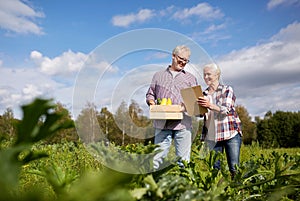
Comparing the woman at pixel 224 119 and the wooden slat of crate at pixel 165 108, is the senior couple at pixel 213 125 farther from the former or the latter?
the wooden slat of crate at pixel 165 108

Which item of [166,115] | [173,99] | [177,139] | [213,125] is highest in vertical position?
[173,99]

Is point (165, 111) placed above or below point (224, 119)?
above

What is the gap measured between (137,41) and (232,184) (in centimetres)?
76

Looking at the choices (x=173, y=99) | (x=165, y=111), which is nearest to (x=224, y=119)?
(x=173, y=99)

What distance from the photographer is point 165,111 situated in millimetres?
4207

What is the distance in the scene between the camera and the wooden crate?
13.3 feet

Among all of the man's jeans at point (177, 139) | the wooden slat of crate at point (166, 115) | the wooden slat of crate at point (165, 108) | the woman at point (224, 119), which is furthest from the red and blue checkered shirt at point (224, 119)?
the wooden slat of crate at point (165, 108)

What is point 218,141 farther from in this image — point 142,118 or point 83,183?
point 83,183

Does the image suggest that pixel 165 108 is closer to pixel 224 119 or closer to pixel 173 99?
pixel 173 99

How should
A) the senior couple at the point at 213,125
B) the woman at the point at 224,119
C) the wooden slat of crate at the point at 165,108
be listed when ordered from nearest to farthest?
the wooden slat of crate at the point at 165,108 → the senior couple at the point at 213,125 → the woman at the point at 224,119

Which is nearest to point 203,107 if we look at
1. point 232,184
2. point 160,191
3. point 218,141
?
point 218,141

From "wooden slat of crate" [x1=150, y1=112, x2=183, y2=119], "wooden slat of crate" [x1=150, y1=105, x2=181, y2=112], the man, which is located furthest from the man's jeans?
"wooden slat of crate" [x1=150, y1=105, x2=181, y2=112]

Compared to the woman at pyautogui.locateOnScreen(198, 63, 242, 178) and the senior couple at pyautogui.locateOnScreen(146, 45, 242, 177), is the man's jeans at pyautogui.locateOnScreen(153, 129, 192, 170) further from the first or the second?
the woman at pyautogui.locateOnScreen(198, 63, 242, 178)

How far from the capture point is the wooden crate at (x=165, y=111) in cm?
404
